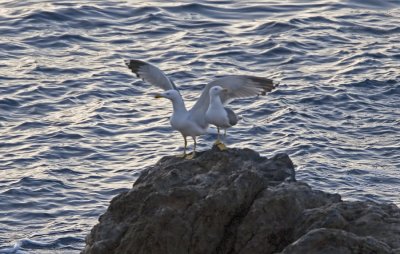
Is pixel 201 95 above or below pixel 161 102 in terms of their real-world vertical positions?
above

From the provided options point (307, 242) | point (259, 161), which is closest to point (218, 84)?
point (259, 161)

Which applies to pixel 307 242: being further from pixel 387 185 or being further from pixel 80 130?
pixel 80 130

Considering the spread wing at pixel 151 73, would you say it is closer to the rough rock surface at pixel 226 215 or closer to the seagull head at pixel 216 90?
the seagull head at pixel 216 90

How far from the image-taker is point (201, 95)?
32.6 feet

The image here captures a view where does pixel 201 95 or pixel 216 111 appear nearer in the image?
pixel 216 111

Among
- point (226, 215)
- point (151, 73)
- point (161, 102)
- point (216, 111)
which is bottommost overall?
point (161, 102)

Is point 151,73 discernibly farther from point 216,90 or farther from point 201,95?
point 216,90

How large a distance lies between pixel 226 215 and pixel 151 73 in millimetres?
3074

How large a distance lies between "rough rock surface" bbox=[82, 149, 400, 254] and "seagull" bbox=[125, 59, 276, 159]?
4.80ft

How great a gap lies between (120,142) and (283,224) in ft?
21.1

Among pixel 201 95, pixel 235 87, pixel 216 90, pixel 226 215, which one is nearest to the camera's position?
pixel 226 215

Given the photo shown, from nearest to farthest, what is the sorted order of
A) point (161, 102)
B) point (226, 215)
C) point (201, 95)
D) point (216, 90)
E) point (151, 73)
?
1. point (226, 215)
2. point (216, 90)
3. point (201, 95)
4. point (151, 73)
5. point (161, 102)

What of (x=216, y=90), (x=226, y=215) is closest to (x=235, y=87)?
(x=216, y=90)

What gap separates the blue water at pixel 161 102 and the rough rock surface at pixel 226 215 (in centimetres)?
284
